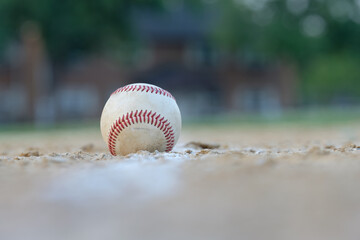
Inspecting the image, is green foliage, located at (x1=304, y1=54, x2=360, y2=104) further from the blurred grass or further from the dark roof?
the blurred grass

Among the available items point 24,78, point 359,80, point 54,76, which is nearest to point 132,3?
point 54,76

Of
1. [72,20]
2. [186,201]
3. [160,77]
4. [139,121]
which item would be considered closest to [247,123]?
[72,20]

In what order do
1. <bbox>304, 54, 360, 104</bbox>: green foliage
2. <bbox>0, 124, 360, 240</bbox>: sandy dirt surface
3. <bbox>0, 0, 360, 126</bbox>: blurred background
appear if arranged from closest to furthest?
<bbox>0, 124, 360, 240</bbox>: sandy dirt surface, <bbox>0, 0, 360, 126</bbox>: blurred background, <bbox>304, 54, 360, 104</bbox>: green foliage

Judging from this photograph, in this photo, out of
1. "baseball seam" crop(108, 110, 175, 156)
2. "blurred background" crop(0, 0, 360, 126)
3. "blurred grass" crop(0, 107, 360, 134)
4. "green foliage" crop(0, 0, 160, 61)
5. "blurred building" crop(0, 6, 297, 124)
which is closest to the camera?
"baseball seam" crop(108, 110, 175, 156)

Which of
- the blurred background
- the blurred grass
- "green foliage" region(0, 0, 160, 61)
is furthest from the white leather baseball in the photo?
the blurred background

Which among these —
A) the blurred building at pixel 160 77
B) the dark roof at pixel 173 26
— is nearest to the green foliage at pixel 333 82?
the blurred building at pixel 160 77

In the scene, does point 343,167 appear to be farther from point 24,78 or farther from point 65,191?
point 24,78

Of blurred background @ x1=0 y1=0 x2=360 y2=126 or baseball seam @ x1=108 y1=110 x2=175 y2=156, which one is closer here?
baseball seam @ x1=108 y1=110 x2=175 y2=156

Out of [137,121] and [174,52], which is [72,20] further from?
[137,121]
